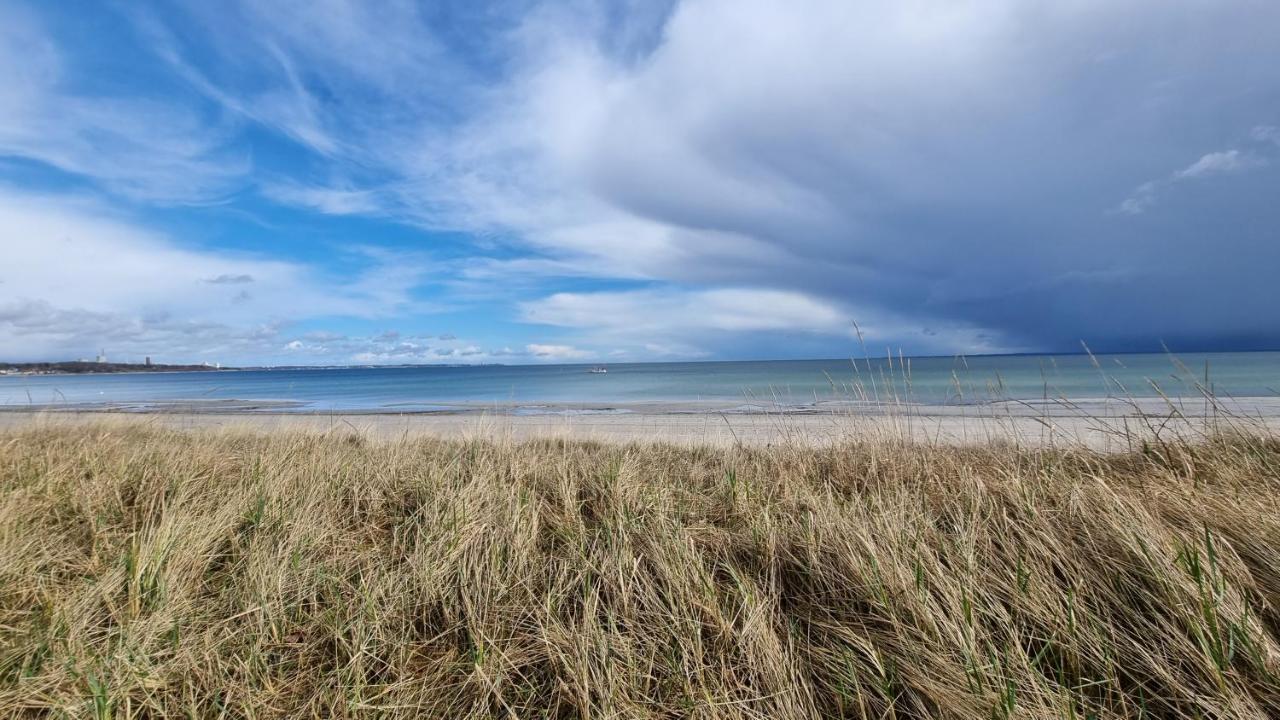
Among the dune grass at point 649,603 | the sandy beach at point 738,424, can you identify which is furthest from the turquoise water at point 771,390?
the dune grass at point 649,603

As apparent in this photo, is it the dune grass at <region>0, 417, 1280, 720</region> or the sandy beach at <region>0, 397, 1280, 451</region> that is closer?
the dune grass at <region>0, 417, 1280, 720</region>

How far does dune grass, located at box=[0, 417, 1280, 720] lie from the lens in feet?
7.32

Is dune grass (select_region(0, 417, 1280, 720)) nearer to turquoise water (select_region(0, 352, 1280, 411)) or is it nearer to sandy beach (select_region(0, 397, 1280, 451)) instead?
turquoise water (select_region(0, 352, 1280, 411))

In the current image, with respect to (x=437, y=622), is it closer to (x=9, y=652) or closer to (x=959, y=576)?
(x=9, y=652)

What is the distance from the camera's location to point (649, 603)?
2904 mm

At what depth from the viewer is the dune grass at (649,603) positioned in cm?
223

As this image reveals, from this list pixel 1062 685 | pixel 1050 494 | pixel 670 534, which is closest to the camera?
pixel 1062 685

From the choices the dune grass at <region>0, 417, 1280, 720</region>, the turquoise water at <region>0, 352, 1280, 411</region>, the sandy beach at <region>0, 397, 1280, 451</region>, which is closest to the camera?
the dune grass at <region>0, 417, 1280, 720</region>

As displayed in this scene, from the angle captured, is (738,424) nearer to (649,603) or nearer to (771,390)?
(771,390)

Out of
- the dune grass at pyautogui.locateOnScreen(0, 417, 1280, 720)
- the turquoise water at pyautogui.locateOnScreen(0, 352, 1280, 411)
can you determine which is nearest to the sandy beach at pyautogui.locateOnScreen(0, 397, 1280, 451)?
the turquoise water at pyautogui.locateOnScreen(0, 352, 1280, 411)

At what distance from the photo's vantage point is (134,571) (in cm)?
302

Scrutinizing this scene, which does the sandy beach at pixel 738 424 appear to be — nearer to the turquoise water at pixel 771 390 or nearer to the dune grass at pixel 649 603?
the turquoise water at pixel 771 390

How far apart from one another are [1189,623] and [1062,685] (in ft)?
2.40

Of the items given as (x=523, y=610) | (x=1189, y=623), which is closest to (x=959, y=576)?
(x=1189, y=623)
